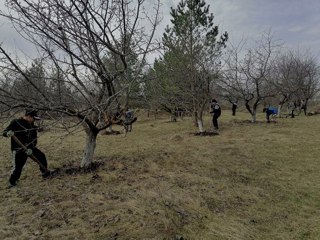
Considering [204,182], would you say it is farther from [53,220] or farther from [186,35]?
[186,35]

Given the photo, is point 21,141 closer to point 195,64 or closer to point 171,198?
point 171,198

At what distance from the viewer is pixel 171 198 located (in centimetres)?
505

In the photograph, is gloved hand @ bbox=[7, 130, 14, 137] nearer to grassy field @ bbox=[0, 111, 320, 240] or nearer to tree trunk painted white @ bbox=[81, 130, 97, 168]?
grassy field @ bbox=[0, 111, 320, 240]

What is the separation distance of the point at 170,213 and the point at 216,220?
686 millimetres

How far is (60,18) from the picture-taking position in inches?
211

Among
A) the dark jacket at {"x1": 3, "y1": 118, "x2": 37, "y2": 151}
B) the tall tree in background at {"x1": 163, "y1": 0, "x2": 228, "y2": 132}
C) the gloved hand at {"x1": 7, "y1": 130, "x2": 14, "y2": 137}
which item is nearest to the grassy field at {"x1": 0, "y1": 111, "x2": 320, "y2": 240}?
the dark jacket at {"x1": 3, "y1": 118, "x2": 37, "y2": 151}

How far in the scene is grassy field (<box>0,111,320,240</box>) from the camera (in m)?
4.10

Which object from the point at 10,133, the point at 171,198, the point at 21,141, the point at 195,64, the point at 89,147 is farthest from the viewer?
the point at 195,64

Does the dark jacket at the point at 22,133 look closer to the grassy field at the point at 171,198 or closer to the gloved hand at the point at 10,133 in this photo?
the gloved hand at the point at 10,133

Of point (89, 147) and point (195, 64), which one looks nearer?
point (89, 147)

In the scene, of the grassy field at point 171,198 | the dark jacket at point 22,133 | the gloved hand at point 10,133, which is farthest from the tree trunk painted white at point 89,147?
the gloved hand at point 10,133

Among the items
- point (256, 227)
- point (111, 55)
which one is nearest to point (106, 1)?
point (111, 55)

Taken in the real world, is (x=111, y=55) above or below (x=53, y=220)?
above

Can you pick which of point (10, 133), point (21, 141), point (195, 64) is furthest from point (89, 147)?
point (195, 64)
